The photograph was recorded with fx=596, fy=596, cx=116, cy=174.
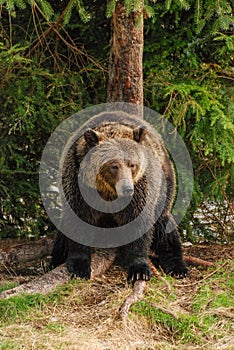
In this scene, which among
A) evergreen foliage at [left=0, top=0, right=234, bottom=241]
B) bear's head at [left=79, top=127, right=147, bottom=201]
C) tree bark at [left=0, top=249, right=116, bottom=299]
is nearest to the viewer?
tree bark at [left=0, top=249, right=116, bottom=299]

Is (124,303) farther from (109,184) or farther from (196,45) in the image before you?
(196,45)

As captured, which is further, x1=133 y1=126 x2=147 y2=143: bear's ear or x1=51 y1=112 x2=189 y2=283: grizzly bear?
x1=133 y1=126 x2=147 y2=143: bear's ear

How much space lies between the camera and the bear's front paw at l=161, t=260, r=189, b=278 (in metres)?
5.92

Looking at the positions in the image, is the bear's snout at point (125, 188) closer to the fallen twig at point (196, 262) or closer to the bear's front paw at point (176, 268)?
the bear's front paw at point (176, 268)

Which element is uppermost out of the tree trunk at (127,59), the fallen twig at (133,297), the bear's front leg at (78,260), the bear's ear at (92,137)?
the tree trunk at (127,59)

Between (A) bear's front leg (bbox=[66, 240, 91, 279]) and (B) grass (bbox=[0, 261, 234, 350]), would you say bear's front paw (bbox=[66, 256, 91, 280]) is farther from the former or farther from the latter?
(B) grass (bbox=[0, 261, 234, 350])

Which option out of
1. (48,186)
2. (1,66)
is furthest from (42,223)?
(1,66)

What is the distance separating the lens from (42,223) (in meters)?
7.59

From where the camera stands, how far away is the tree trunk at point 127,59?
620 centimetres

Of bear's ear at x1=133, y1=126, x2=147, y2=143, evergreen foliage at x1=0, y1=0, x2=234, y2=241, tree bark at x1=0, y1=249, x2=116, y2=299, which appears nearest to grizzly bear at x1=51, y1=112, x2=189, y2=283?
bear's ear at x1=133, y1=126, x2=147, y2=143

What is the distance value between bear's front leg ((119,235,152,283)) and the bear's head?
0.51 m

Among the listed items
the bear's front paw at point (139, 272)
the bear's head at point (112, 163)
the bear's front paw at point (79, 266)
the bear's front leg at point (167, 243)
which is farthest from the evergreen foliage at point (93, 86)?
the bear's front paw at point (139, 272)

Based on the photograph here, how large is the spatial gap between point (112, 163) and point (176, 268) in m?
1.47

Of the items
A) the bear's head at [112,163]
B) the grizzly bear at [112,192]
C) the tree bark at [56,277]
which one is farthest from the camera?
the grizzly bear at [112,192]
